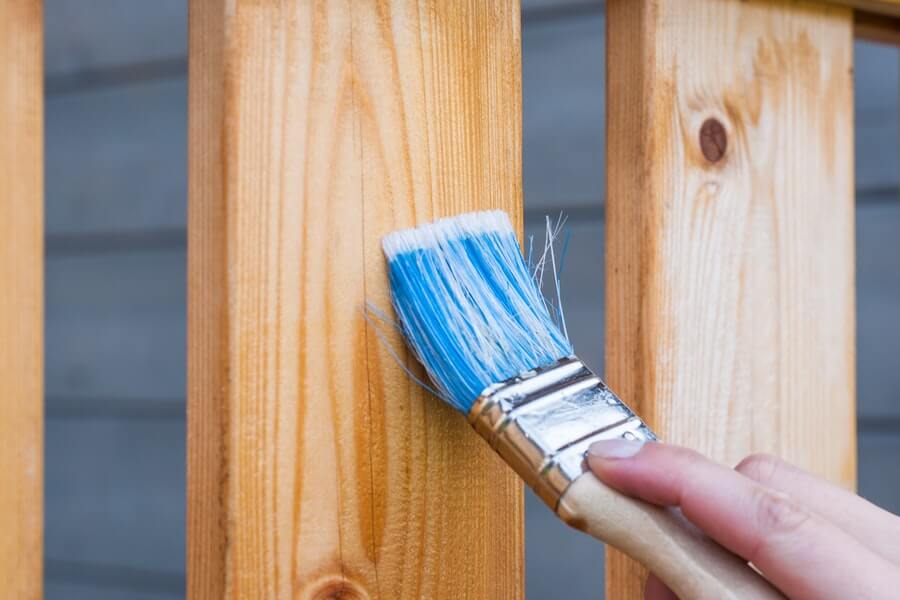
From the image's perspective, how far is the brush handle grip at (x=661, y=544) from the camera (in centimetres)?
52

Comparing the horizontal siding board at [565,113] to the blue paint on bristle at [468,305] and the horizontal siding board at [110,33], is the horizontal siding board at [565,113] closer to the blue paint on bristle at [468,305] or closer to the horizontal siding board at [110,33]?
the horizontal siding board at [110,33]

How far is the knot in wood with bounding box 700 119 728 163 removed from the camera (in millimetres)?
707

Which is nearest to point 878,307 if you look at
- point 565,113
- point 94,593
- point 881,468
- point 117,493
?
point 881,468

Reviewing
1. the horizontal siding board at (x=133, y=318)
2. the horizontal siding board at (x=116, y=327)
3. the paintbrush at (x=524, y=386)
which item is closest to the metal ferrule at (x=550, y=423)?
the paintbrush at (x=524, y=386)

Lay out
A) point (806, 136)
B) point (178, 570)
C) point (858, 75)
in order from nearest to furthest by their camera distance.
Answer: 1. point (806, 136)
2. point (858, 75)
3. point (178, 570)

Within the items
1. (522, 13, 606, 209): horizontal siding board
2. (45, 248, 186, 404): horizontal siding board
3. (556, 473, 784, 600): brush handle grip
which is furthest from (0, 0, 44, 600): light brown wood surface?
(45, 248, 186, 404): horizontal siding board

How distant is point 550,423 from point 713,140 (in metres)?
0.29

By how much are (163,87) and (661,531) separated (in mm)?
2186

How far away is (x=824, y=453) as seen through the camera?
2.58ft

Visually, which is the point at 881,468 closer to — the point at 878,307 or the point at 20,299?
the point at 878,307

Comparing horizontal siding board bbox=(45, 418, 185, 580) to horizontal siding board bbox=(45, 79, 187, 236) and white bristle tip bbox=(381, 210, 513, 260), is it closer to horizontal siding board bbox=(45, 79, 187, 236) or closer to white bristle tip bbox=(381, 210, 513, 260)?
horizontal siding board bbox=(45, 79, 187, 236)

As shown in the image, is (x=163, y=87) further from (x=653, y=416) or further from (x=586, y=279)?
(x=653, y=416)

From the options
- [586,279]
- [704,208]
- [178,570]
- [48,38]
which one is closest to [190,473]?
[704,208]

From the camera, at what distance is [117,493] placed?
98.9 inches
